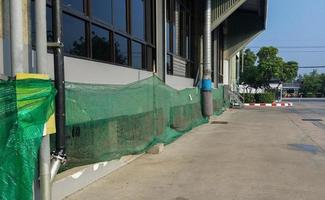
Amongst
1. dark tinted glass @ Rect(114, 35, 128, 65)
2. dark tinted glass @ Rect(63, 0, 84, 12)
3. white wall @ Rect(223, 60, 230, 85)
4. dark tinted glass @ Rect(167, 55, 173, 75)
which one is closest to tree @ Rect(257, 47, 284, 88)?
white wall @ Rect(223, 60, 230, 85)

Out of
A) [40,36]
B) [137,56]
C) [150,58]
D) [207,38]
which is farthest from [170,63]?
[40,36]

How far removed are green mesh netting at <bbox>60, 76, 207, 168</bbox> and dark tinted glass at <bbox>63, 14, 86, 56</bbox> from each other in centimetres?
101

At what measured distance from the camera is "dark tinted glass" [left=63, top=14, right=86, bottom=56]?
8031 mm

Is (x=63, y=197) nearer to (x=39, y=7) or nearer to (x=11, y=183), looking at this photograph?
(x=11, y=183)

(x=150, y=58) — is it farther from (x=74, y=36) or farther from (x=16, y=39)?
(x=16, y=39)

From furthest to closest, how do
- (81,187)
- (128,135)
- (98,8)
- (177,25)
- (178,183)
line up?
(177,25) < (98,8) < (128,135) < (178,183) < (81,187)

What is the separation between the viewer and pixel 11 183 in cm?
436

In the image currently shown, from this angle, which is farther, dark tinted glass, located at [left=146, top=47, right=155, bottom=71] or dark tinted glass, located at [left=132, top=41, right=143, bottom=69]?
dark tinted glass, located at [left=146, top=47, right=155, bottom=71]

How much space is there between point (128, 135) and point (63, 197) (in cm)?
241

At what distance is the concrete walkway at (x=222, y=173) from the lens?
21.6 feet

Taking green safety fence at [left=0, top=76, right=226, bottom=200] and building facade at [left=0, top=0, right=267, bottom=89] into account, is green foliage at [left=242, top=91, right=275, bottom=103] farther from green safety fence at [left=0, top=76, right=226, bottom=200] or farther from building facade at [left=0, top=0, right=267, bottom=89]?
green safety fence at [left=0, top=76, right=226, bottom=200]

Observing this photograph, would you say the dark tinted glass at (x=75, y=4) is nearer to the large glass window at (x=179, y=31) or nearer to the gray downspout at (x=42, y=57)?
the gray downspout at (x=42, y=57)

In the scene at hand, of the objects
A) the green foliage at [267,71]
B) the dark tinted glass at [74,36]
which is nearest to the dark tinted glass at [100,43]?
the dark tinted glass at [74,36]

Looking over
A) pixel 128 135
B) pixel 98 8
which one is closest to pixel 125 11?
pixel 98 8
